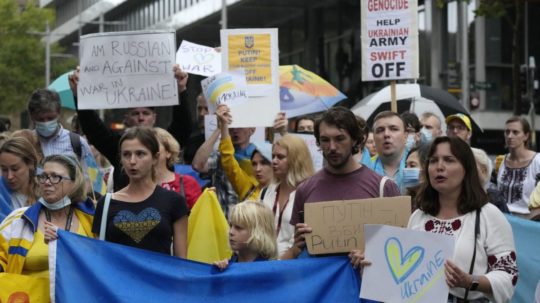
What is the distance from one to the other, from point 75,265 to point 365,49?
4117 mm

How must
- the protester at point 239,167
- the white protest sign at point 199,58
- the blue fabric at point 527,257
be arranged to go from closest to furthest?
the blue fabric at point 527,257 → the protester at point 239,167 → the white protest sign at point 199,58

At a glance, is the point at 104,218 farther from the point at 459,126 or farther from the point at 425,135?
the point at 459,126

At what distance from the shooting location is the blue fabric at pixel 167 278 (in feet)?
21.5

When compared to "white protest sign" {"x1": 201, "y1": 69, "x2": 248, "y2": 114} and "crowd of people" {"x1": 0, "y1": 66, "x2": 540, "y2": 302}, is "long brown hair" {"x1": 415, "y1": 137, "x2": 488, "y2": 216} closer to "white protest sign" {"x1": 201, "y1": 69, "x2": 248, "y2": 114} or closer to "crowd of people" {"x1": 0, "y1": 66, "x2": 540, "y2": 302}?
"crowd of people" {"x1": 0, "y1": 66, "x2": 540, "y2": 302}

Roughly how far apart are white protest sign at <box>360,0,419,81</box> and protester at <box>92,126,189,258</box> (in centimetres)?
340

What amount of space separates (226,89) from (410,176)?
75.2 inches

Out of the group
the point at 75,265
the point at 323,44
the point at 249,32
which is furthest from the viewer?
the point at 323,44

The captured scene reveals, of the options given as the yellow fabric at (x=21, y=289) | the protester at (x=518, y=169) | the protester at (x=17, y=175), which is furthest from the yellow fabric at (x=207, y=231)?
the protester at (x=518, y=169)

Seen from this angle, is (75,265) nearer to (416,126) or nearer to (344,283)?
(344,283)

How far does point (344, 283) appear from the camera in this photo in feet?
21.1

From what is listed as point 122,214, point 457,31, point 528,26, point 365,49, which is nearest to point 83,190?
point 122,214

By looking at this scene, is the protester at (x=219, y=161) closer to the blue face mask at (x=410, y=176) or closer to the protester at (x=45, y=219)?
the blue face mask at (x=410, y=176)

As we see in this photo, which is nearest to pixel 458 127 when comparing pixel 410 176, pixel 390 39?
pixel 390 39

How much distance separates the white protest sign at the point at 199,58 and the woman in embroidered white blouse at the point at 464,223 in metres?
5.99
